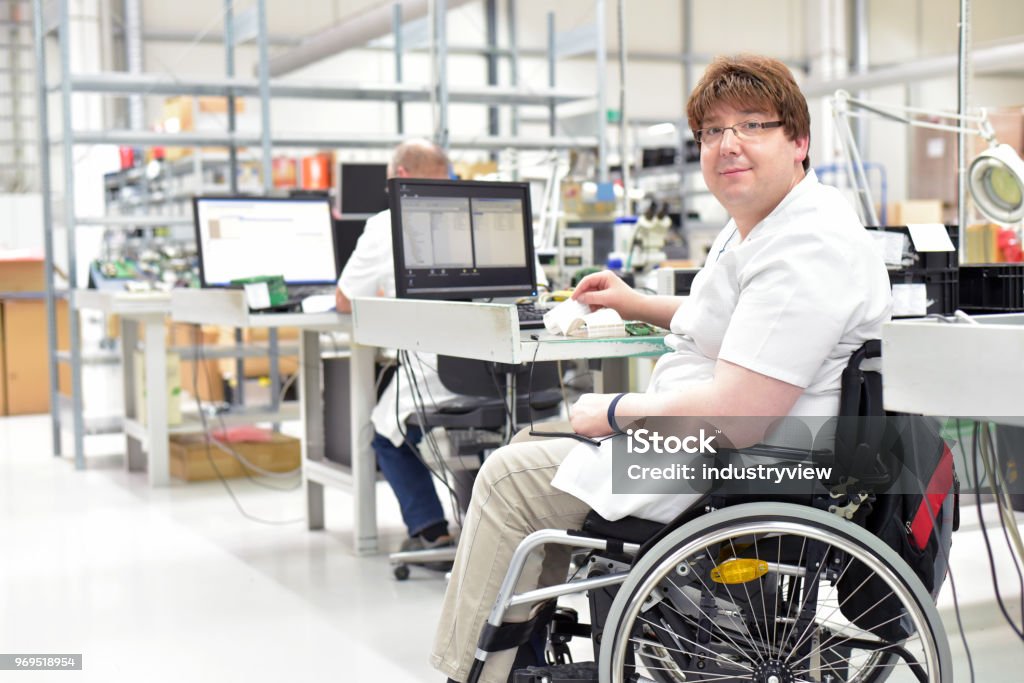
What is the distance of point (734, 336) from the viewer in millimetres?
1569

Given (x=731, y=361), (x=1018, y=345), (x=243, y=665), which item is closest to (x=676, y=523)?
(x=731, y=361)

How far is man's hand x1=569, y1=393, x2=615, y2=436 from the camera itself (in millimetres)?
1701

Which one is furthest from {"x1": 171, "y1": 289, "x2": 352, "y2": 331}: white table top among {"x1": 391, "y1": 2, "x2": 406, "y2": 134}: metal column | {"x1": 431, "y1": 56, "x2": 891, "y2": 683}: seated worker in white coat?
{"x1": 391, "y1": 2, "x2": 406, "y2": 134}: metal column

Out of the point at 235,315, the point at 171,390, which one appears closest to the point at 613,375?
the point at 235,315

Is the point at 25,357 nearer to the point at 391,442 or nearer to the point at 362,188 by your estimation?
the point at 362,188

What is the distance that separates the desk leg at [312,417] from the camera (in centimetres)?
385

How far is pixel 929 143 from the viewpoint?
1245 centimetres

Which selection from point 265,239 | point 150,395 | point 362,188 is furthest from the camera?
point 362,188

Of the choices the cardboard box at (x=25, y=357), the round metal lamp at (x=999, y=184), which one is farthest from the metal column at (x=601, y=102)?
the round metal lamp at (x=999, y=184)

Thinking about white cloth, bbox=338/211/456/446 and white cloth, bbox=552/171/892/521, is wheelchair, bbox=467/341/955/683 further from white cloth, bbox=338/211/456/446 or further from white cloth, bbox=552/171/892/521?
white cloth, bbox=338/211/456/446

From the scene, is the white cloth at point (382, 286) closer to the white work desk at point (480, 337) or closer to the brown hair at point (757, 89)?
the white work desk at point (480, 337)

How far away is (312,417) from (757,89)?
2.51 m

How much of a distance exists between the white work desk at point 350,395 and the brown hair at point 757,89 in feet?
6.04

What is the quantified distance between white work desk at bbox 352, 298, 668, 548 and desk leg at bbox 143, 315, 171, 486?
2334mm
